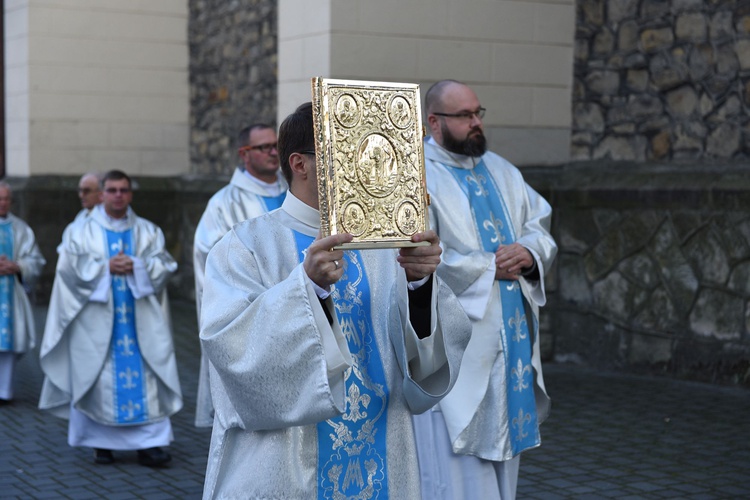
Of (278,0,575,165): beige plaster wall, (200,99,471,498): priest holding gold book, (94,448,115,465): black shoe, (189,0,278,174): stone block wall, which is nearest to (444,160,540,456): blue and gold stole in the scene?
(200,99,471,498): priest holding gold book

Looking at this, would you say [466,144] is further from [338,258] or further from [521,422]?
[338,258]

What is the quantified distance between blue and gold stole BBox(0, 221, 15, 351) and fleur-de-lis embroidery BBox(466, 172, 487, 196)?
4.57 metres

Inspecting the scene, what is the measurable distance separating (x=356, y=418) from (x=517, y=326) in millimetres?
1808

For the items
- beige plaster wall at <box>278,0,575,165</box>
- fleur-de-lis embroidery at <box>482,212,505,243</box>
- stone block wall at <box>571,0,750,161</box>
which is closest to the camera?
fleur-de-lis embroidery at <box>482,212,505,243</box>

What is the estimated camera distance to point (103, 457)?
6281 mm

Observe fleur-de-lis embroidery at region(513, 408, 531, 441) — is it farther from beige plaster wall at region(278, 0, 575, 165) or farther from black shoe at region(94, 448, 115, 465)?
beige plaster wall at region(278, 0, 575, 165)

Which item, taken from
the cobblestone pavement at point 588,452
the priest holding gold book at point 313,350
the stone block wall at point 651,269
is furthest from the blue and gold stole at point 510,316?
the stone block wall at point 651,269

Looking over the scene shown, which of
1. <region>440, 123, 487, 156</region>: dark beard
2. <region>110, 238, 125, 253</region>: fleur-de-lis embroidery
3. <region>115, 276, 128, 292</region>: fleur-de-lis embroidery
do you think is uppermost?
<region>440, 123, 487, 156</region>: dark beard

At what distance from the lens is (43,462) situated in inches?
244

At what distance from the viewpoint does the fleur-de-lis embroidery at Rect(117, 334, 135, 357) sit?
6.48 meters

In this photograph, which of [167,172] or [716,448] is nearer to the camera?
[716,448]

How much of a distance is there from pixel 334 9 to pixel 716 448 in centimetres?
405

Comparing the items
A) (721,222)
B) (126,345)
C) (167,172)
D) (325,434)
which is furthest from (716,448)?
(167,172)

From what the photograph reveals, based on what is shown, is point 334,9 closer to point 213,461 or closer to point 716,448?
point 716,448
